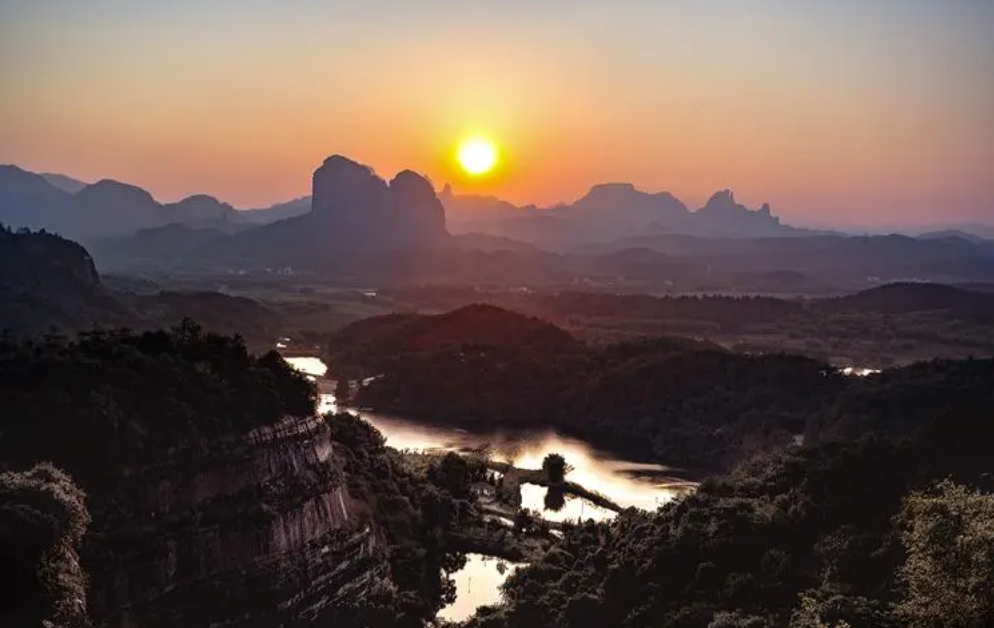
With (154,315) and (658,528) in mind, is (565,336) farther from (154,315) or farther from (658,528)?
(658,528)

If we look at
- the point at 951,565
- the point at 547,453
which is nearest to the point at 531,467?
the point at 547,453

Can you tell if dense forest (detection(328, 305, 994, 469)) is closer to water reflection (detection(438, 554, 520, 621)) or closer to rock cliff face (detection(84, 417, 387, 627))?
water reflection (detection(438, 554, 520, 621))

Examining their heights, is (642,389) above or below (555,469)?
above

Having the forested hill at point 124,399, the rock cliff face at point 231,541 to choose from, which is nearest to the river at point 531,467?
the rock cliff face at point 231,541

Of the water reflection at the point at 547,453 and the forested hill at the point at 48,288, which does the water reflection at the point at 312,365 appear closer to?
the water reflection at the point at 547,453

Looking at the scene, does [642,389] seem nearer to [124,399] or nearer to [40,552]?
[124,399]

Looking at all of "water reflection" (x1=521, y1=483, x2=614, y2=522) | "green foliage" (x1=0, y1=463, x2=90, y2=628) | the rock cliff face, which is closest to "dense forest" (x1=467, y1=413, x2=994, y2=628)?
the rock cliff face

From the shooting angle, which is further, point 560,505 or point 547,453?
point 547,453

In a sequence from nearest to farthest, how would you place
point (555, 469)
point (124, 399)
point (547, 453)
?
point (124, 399) < point (555, 469) < point (547, 453)
